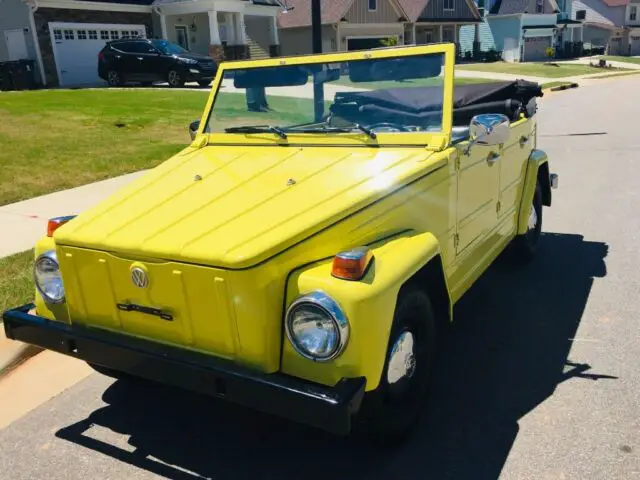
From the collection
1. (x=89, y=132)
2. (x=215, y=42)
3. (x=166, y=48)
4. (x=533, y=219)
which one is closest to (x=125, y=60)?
(x=166, y=48)

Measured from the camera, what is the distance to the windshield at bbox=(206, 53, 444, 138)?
150 inches

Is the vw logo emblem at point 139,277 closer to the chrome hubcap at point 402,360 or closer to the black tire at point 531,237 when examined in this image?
the chrome hubcap at point 402,360

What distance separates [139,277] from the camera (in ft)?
9.34

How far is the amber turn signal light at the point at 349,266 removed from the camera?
2670mm

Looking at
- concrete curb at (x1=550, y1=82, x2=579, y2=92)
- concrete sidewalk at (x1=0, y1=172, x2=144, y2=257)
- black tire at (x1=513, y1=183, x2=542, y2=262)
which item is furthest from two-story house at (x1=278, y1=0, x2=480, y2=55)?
black tire at (x1=513, y1=183, x2=542, y2=262)

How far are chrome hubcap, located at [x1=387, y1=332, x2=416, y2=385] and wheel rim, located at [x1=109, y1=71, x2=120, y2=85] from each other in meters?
21.9

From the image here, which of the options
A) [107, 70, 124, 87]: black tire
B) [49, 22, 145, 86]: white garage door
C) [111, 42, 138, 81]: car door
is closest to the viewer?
[111, 42, 138, 81]: car door

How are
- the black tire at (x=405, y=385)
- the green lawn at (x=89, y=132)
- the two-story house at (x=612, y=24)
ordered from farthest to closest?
the two-story house at (x=612, y=24)
the green lawn at (x=89, y=132)
the black tire at (x=405, y=385)

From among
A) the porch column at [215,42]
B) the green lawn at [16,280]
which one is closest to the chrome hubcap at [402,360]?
the green lawn at [16,280]

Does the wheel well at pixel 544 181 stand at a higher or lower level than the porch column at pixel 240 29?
lower

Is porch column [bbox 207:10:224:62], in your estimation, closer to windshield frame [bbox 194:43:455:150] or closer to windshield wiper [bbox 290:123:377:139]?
windshield frame [bbox 194:43:455:150]

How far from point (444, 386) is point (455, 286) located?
1.99ft

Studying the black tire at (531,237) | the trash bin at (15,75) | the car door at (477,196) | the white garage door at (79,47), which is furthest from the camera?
the white garage door at (79,47)

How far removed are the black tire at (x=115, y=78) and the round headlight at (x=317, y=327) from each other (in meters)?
22.0
